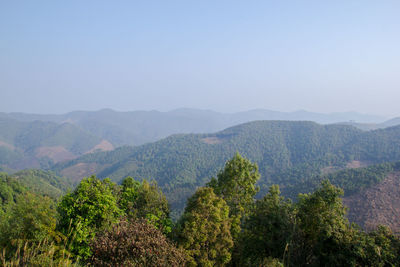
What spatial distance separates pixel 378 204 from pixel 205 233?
76077mm

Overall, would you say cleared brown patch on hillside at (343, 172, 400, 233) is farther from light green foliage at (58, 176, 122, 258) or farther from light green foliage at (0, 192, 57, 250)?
light green foliage at (0, 192, 57, 250)

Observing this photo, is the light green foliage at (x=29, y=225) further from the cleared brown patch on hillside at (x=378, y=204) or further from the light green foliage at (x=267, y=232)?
the cleared brown patch on hillside at (x=378, y=204)

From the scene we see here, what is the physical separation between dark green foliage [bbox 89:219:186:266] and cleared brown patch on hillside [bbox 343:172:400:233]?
215ft

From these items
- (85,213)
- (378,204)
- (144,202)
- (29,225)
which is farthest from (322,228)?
(378,204)

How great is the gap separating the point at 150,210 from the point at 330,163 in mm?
178847

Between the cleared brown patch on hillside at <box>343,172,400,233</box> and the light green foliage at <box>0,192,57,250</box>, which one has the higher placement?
the light green foliage at <box>0,192,57,250</box>

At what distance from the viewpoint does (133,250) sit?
373 inches

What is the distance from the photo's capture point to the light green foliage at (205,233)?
1429 cm

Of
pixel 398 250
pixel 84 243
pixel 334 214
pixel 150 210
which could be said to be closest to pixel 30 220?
pixel 84 243

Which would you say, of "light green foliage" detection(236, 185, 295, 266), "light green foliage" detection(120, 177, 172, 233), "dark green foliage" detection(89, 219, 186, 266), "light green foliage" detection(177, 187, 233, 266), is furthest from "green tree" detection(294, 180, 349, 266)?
"light green foliage" detection(120, 177, 172, 233)

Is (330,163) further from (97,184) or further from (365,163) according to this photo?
(97,184)

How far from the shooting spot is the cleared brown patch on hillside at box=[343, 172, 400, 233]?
6131 cm

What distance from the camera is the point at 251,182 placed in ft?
68.7

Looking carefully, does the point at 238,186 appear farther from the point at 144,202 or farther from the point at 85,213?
the point at 85,213
